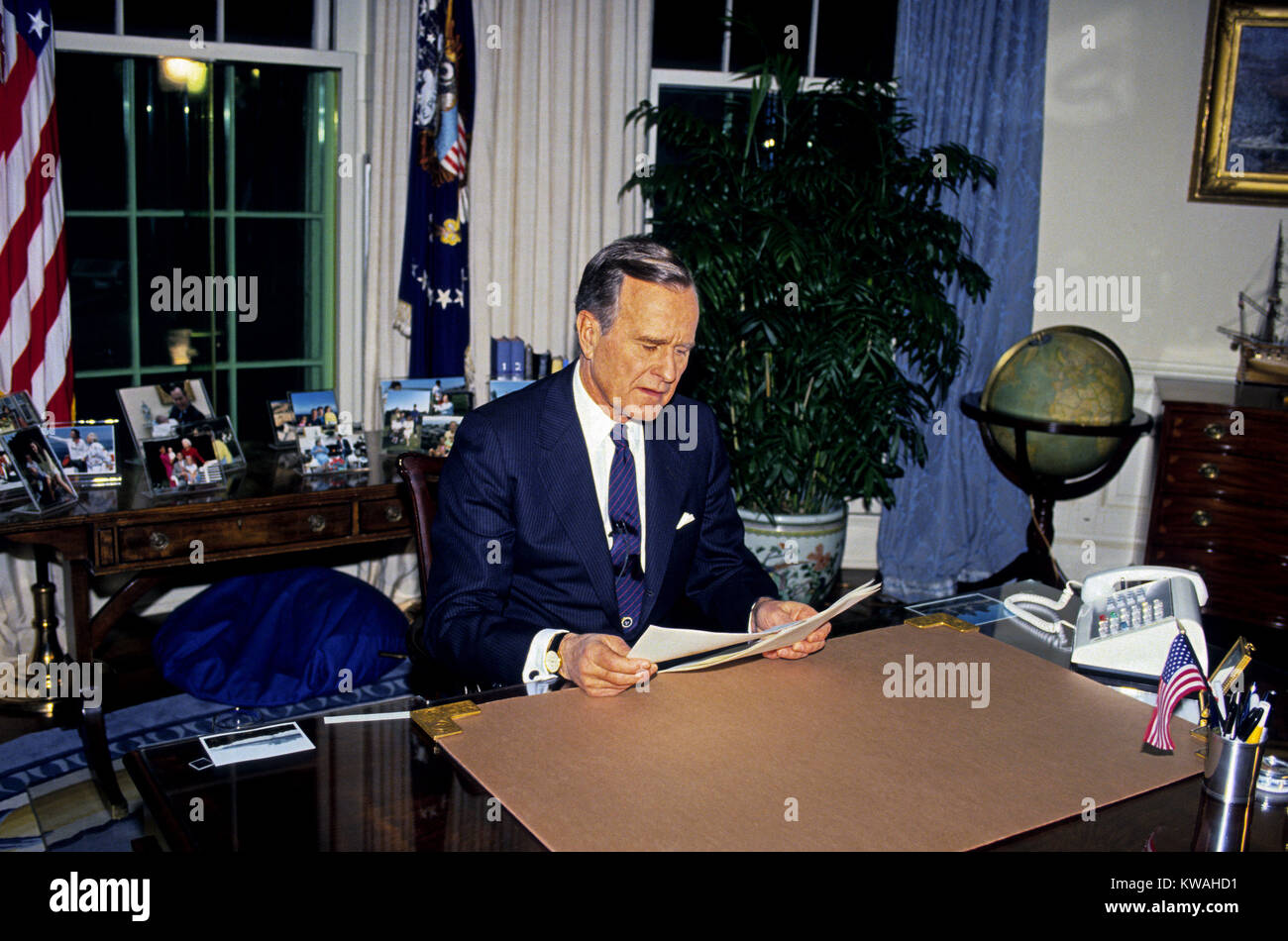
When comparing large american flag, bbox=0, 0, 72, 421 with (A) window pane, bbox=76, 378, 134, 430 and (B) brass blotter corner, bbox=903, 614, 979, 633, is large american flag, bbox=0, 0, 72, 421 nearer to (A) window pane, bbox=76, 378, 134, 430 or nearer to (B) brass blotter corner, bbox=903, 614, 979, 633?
(A) window pane, bbox=76, 378, 134, 430

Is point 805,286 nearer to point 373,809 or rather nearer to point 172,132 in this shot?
point 172,132

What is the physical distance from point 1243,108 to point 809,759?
4495mm

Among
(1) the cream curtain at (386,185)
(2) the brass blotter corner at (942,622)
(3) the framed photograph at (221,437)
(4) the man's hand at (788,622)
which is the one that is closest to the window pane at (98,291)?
(3) the framed photograph at (221,437)

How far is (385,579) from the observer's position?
185 inches

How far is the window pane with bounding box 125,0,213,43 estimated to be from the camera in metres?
4.01

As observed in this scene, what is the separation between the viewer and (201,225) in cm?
426

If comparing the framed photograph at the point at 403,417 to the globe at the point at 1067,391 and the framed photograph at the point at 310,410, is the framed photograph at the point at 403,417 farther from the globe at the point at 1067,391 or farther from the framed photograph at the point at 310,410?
the globe at the point at 1067,391

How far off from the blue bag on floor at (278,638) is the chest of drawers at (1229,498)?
3.11 metres

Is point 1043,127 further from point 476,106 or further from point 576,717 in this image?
point 576,717

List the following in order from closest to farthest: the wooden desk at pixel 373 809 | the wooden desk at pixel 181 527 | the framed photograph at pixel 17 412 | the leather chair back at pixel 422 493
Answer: the wooden desk at pixel 373 809 < the leather chair back at pixel 422 493 < the wooden desk at pixel 181 527 < the framed photograph at pixel 17 412

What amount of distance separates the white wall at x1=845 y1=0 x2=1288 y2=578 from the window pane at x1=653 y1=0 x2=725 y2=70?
4.79 ft

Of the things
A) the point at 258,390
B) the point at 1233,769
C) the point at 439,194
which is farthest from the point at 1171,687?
the point at 258,390

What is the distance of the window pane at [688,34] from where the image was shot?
488cm

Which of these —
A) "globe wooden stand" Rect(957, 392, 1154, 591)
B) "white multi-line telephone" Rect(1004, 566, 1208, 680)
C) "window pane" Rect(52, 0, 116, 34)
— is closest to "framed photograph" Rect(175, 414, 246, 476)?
"window pane" Rect(52, 0, 116, 34)
